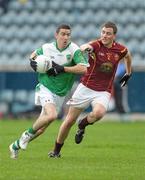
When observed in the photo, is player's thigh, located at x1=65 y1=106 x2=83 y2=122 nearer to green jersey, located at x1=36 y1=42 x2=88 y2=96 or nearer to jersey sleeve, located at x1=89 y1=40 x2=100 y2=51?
green jersey, located at x1=36 y1=42 x2=88 y2=96

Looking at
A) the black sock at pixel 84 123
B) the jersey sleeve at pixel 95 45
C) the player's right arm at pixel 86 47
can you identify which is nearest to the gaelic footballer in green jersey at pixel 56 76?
the player's right arm at pixel 86 47

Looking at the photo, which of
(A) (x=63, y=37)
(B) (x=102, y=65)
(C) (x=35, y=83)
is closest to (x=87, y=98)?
(B) (x=102, y=65)

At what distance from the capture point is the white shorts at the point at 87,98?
12281 mm

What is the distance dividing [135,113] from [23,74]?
4.05m

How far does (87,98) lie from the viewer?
12.4 meters

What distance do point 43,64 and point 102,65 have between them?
1407 mm

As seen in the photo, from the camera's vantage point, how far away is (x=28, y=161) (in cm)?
1123

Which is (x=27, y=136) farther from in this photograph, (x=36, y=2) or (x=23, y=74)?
(x=36, y=2)

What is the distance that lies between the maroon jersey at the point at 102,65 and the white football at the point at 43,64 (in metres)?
1.13

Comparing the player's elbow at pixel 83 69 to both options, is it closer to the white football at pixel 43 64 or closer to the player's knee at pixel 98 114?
the white football at pixel 43 64

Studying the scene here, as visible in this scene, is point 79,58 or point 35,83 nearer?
point 79,58

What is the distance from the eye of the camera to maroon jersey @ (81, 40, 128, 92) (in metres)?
12.3

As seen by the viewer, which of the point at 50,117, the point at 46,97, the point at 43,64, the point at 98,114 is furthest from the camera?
the point at 98,114

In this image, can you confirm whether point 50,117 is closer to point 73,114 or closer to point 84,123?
point 73,114
